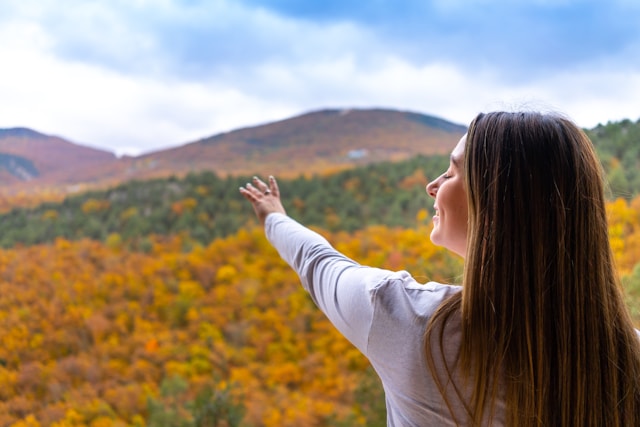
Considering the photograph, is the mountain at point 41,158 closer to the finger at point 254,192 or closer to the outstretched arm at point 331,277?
the finger at point 254,192

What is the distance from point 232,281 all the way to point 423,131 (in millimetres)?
2746

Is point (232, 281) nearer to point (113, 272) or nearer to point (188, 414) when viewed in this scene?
point (113, 272)

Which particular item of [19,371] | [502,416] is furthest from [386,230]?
[502,416]

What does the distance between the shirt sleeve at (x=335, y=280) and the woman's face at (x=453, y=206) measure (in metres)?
0.09

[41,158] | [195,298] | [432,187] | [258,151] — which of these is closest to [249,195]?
[432,187]

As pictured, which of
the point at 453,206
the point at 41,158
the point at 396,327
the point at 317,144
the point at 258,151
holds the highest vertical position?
the point at 317,144

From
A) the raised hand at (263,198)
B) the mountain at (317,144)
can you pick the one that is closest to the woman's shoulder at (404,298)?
the raised hand at (263,198)

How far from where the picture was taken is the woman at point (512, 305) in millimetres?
411

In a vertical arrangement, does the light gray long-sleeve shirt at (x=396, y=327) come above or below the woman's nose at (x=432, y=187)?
below

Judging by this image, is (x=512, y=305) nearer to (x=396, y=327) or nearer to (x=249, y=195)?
(x=396, y=327)

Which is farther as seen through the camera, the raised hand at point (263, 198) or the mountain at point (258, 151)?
the mountain at point (258, 151)

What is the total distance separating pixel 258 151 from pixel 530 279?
411 cm

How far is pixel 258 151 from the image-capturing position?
4.42 m

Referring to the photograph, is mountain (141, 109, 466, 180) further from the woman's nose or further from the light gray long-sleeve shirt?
the light gray long-sleeve shirt
